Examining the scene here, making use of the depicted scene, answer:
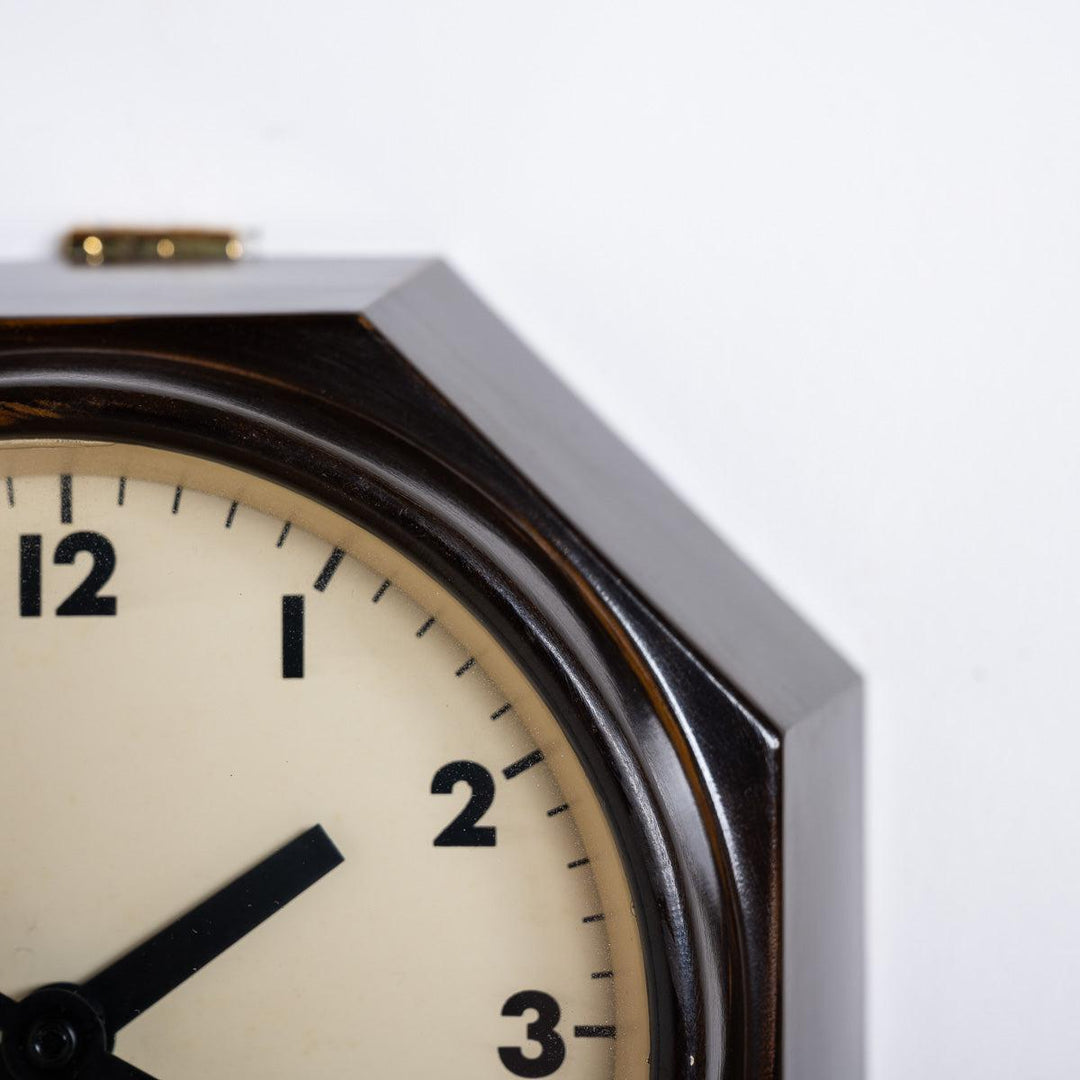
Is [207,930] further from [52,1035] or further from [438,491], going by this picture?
[438,491]

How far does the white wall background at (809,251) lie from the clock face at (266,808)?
141mm

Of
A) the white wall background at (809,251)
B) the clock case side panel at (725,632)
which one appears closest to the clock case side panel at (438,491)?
the clock case side panel at (725,632)

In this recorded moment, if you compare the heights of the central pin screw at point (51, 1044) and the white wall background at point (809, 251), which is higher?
the white wall background at point (809, 251)

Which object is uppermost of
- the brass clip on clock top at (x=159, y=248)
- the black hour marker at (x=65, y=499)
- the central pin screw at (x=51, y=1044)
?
the brass clip on clock top at (x=159, y=248)

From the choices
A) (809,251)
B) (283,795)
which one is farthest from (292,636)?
(809,251)

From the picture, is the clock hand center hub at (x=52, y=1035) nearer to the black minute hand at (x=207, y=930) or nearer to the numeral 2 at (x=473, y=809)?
the black minute hand at (x=207, y=930)

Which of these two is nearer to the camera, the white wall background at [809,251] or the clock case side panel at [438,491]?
the clock case side panel at [438,491]

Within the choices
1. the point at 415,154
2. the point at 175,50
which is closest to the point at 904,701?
the point at 415,154

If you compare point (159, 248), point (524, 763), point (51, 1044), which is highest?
point (159, 248)

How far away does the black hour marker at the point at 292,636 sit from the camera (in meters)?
0.45

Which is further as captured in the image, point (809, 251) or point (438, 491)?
point (809, 251)

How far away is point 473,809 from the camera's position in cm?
45

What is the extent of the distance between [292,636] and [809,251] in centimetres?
27

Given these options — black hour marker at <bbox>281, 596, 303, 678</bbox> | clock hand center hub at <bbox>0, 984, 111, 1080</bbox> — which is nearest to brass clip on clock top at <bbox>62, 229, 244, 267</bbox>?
black hour marker at <bbox>281, 596, 303, 678</bbox>
